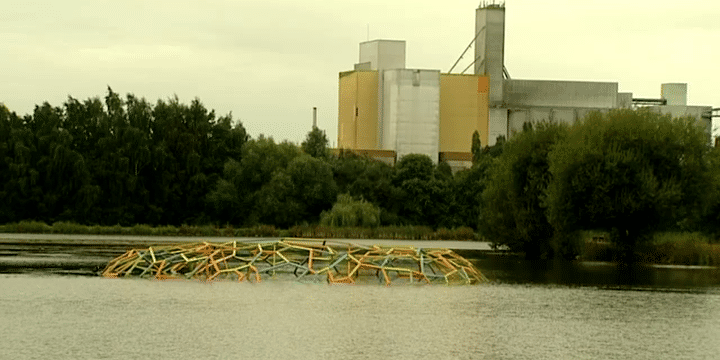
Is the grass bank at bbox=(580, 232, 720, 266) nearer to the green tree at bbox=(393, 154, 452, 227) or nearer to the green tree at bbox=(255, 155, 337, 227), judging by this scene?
the green tree at bbox=(393, 154, 452, 227)

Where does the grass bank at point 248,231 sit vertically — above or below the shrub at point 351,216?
below

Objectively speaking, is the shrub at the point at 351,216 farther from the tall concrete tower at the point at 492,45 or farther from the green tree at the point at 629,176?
the green tree at the point at 629,176

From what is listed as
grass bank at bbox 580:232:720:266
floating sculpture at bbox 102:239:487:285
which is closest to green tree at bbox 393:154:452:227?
grass bank at bbox 580:232:720:266

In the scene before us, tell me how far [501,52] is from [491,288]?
3571 inches

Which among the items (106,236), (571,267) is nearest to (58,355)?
(571,267)

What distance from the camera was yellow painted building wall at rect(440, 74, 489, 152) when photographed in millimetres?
142625

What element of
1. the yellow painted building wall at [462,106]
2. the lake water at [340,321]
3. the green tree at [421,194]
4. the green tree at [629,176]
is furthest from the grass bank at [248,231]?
the lake water at [340,321]

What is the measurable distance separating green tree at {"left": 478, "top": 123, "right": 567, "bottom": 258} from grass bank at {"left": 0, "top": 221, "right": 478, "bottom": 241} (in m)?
24.8

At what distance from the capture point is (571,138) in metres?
83.8

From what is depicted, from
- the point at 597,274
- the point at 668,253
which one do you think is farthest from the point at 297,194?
the point at 597,274

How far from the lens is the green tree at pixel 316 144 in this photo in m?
140

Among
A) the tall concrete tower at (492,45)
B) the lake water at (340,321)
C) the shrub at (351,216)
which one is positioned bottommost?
the lake water at (340,321)

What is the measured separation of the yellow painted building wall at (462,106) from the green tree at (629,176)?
5900 centimetres

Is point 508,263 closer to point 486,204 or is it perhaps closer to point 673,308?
point 486,204
